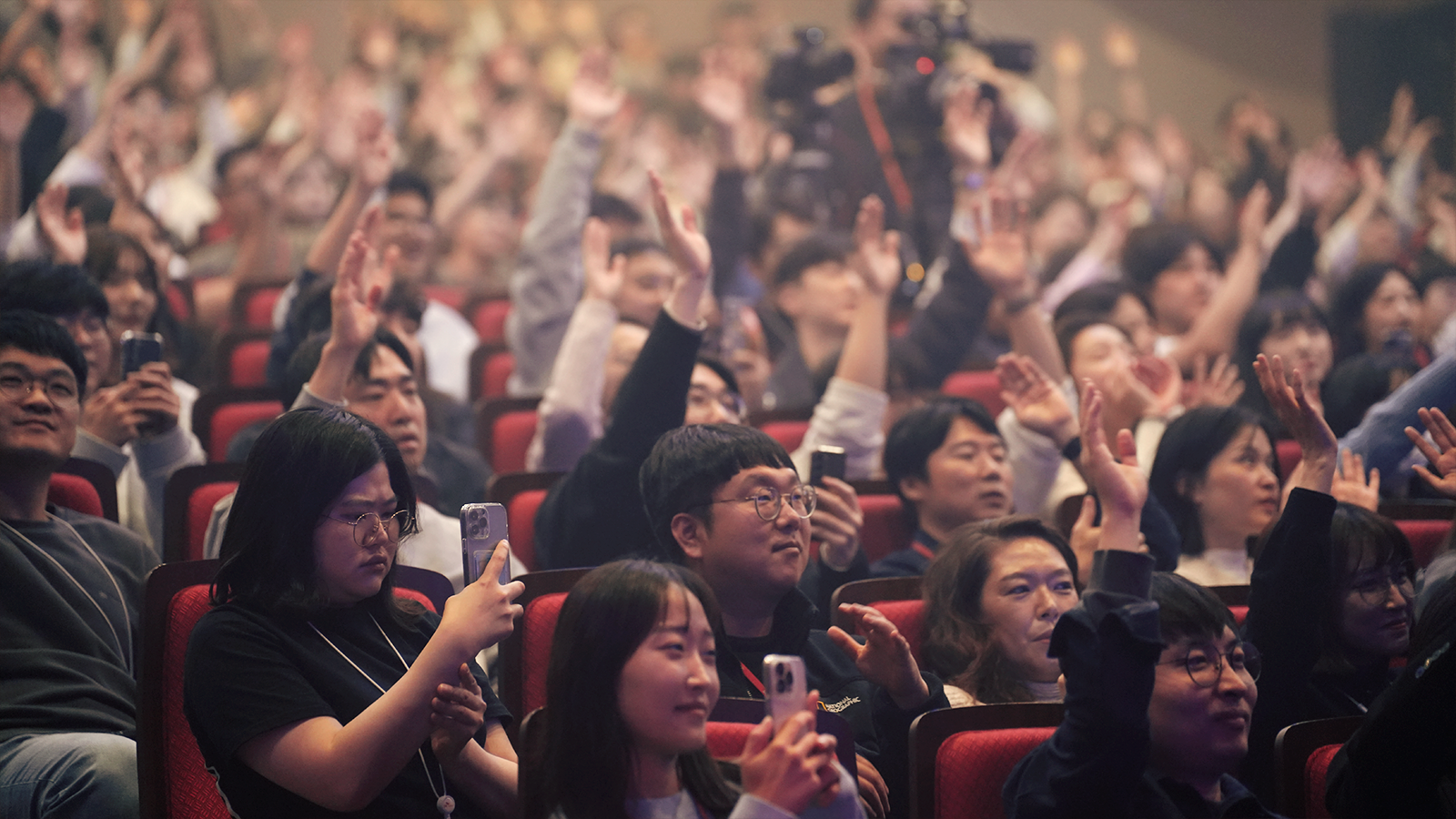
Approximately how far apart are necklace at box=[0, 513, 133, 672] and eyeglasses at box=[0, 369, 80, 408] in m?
0.18

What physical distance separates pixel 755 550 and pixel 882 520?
84 cm

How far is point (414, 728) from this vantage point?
4.77 feet

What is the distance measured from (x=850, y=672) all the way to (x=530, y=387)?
5.92 feet

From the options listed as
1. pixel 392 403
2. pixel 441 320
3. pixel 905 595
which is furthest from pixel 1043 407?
pixel 441 320

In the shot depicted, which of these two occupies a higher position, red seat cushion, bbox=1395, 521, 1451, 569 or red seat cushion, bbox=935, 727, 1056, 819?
red seat cushion, bbox=1395, 521, 1451, 569

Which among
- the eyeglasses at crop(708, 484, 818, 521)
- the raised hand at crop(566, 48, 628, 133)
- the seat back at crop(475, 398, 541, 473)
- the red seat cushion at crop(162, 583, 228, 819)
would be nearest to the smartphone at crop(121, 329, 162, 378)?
the seat back at crop(475, 398, 541, 473)

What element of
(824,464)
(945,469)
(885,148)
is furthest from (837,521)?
(885,148)

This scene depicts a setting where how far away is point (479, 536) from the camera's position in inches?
61.3

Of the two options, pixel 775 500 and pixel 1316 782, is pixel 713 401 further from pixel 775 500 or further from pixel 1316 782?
pixel 1316 782

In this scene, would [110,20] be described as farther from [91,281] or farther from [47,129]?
[91,281]

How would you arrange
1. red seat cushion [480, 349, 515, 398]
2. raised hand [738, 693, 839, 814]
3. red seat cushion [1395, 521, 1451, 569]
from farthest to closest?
red seat cushion [480, 349, 515, 398]
red seat cushion [1395, 521, 1451, 569]
raised hand [738, 693, 839, 814]

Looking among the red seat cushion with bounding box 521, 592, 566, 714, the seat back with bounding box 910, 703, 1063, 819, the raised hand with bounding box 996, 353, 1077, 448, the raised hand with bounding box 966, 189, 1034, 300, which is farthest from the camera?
the raised hand with bounding box 966, 189, 1034, 300

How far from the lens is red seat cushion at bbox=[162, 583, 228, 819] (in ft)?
5.40

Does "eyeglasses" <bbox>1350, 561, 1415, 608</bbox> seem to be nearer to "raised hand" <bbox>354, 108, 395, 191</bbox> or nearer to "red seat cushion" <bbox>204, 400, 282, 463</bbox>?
"red seat cushion" <bbox>204, 400, 282, 463</bbox>
